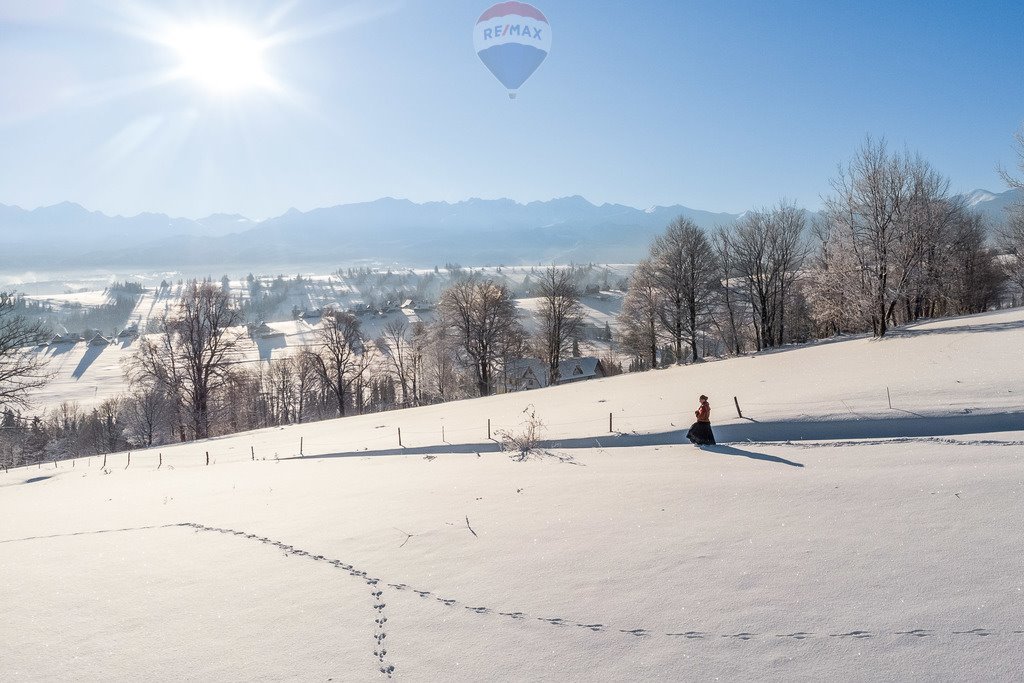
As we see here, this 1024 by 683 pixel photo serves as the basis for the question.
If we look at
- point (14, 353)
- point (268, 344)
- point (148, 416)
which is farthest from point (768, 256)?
point (268, 344)

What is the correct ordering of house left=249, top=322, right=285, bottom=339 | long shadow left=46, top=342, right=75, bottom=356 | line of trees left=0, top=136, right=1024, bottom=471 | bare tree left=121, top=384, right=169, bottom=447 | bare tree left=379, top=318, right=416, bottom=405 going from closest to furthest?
line of trees left=0, top=136, right=1024, bottom=471
bare tree left=121, top=384, right=169, bottom=447
bare tree left=379, top=318, right=416, bottom=405
long shadow left=46, top=342, right=75, bottom=356
house left=249, top=322, right=285, bottom=339

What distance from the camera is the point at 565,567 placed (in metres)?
6.16

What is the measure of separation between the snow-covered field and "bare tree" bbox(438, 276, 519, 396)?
31.9 metres

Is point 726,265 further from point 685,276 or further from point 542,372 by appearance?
point 542,372

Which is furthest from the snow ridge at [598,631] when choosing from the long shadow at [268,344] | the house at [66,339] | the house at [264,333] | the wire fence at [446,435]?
the house at [66,339]

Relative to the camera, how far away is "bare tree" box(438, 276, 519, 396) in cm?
4556

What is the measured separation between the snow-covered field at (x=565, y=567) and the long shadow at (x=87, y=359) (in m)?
107

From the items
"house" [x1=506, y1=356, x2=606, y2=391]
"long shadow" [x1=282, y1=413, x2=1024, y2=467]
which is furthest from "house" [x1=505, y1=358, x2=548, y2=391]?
"long shadow" [x1=282, y1=413, x2=1024, y2=467]

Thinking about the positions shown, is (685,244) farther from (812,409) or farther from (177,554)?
(177,554)

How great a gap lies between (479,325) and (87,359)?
10621cm

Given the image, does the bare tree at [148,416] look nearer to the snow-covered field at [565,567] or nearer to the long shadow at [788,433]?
the snow-covered field at [565,567]

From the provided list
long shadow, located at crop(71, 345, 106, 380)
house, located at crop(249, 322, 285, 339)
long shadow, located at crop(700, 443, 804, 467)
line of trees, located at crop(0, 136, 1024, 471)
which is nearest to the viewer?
long shadow, located at crop(700, 443, 804, 467)

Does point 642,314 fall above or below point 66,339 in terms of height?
below

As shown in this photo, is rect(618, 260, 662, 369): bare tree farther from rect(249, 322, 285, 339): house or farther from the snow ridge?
rect(249, 322, 285, 339): house
